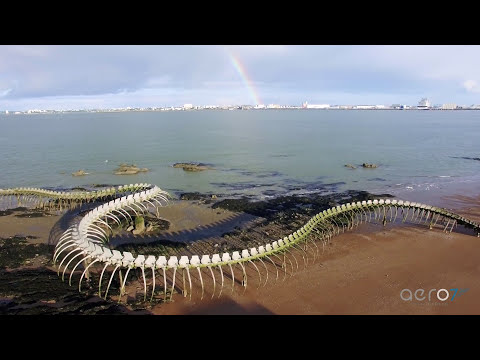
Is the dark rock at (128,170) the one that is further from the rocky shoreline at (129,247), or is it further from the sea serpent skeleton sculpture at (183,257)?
the rocky shoreline at (129,247)

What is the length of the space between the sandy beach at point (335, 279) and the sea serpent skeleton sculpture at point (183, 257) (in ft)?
1.68

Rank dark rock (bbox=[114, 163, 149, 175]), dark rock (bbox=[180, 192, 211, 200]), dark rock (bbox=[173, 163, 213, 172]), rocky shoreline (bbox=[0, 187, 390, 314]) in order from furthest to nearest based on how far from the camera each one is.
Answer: dark rock (bbox=[173, 163, 213, 172]) < dark rock (bbox=[114, 163, 149, 175]) < dark rock (bbox=[180, 192, 211, 200]) < rocky shoreline (bbox=[0, 187, 390, 314])

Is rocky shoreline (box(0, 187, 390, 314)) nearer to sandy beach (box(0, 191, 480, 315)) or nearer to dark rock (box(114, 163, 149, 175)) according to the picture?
sandy beach (box(0, 191, 480, 315))

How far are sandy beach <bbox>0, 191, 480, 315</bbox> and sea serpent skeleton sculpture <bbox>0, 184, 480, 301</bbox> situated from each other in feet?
1.68

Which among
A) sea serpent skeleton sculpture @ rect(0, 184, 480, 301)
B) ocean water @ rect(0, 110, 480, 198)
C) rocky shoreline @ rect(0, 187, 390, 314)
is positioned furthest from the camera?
ocean water @ rect(0, 110, 480, 198)

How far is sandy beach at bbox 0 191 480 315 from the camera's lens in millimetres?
11539

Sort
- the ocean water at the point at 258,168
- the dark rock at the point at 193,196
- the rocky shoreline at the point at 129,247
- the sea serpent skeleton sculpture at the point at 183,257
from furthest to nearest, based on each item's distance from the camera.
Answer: the ocean water at the point at 258,168
the dark rock at the point at 193,196
the sea serpent skeleton sculpture at the point at 183,257
the rocky shoreline at the point at 129,247

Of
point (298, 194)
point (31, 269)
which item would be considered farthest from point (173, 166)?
point (31, 269)

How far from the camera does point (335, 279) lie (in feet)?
44.1

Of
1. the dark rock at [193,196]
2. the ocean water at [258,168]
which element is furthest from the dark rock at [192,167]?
the dark rock at [193,196]

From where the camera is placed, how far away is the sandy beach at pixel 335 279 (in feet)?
37.9

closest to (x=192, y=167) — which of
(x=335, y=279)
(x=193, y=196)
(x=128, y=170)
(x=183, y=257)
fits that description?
(x=128, y=170)

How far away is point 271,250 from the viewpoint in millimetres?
13391

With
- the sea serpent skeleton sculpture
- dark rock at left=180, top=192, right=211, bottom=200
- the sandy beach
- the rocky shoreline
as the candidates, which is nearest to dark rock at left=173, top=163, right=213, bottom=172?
dark rock at left=180, top=192, right=211, bottom=200
